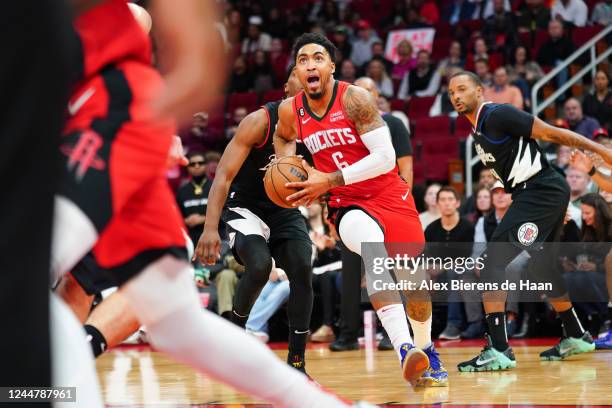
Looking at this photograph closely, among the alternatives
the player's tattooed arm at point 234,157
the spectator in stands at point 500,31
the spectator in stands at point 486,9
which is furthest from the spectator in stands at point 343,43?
the player's tattooed arm at point 234,157

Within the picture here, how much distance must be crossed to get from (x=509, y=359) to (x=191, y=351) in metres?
4.56

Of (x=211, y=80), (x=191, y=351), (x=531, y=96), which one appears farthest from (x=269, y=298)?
(x=211, y=80)

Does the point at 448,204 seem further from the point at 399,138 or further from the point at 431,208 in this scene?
the point at 399,138

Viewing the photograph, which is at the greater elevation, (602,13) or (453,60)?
(602,13)

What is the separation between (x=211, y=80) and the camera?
83.7 inches

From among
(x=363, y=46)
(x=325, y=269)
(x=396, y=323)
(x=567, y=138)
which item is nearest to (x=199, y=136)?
(x=363, y=46)

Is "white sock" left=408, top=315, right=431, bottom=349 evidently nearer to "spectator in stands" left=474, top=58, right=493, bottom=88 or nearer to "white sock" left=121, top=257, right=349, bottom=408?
"white sock" left=121, top=257, right=349, bottom=408

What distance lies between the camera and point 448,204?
31.1 feet

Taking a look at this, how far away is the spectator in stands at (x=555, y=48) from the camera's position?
13875 mm

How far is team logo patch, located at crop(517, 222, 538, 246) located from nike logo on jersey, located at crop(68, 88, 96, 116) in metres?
4.95

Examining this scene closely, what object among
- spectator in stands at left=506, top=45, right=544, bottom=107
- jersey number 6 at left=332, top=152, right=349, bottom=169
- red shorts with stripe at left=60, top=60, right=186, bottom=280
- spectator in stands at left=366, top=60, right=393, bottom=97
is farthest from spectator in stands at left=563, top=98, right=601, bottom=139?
red shorts with stripe at left=60, top=60, right=186, bottom=280

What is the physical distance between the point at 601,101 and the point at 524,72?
1.64m

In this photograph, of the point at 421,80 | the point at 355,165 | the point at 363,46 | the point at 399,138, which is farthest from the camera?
the point at 363,46

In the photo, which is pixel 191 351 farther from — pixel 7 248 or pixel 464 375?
pixel 464 375
